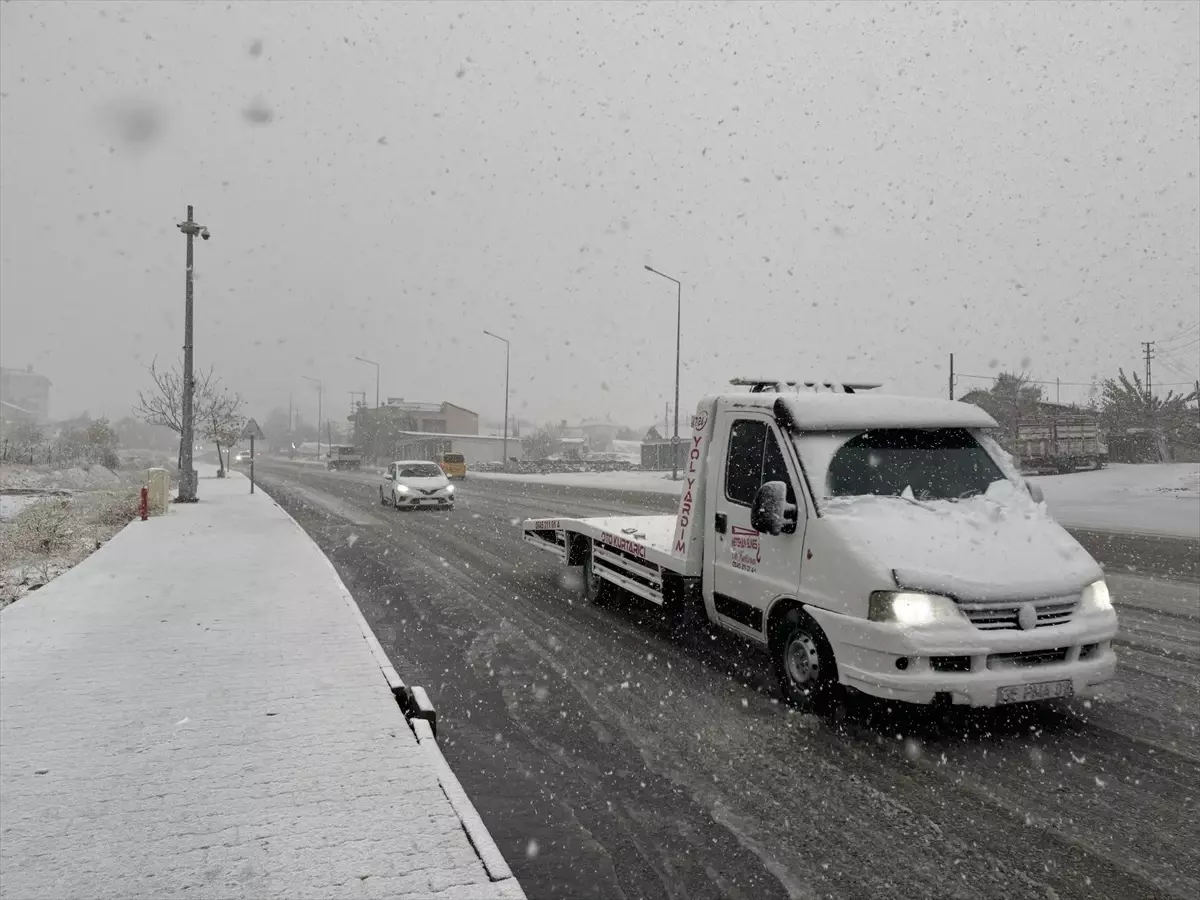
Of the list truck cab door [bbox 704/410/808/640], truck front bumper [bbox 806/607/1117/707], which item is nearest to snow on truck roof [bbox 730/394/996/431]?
truck cab door [bbox 704/410/808/640]

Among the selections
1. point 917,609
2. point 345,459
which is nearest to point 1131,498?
point 917,609

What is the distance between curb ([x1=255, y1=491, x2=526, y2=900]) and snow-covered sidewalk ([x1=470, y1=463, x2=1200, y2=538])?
17676mm

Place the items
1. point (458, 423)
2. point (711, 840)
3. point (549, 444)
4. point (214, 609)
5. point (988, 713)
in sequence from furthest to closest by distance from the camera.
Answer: point (458, 423) < point (549, 444) < point (214, 609) < point (988, 713) < point (711, 840)

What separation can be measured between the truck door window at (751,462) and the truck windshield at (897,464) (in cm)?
27

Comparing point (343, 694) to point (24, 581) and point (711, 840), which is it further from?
point (24, 581)

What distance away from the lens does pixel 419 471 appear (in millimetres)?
23859

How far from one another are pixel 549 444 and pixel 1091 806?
88.1m

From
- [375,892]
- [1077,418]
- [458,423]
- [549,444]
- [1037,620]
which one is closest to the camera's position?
[375,892]

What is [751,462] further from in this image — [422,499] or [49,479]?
[49,479]

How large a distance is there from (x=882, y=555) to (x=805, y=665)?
0.97 m

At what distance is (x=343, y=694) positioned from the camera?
17.0 ft

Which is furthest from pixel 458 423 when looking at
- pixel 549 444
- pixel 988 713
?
pixel 988 713

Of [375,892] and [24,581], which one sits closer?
[375,892]

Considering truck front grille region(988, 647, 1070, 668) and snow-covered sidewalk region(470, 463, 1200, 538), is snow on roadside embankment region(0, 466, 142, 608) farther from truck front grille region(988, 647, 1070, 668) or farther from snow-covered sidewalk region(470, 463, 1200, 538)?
snow-covered sidewalk region(470, 463, 1200, 538)
